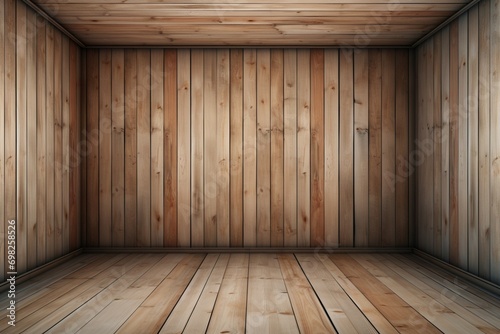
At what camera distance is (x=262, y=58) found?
4.01m

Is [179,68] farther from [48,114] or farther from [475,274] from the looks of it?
[475,274]

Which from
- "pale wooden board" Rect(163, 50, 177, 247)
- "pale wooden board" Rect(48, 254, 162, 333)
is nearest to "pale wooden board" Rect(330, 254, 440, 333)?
"pale wooden board" Rect(48, 254, 162, 333)

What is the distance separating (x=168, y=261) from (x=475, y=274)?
2335 mm

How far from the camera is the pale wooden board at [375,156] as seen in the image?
400 centimetres

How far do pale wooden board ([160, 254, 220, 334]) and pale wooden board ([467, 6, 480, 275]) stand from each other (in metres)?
1.86

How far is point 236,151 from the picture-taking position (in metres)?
3.98

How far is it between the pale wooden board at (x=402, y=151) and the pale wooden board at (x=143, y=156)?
232cm

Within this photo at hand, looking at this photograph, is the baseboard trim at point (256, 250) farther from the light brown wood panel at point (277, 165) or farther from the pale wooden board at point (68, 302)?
the pale wooden board at point (68, 302)

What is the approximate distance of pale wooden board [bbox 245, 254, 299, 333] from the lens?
6.79ft

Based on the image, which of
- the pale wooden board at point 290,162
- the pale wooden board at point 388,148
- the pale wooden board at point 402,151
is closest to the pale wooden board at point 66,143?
the pale wooden board at point 290,162

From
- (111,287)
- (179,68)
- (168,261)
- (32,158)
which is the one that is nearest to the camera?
(111,287)

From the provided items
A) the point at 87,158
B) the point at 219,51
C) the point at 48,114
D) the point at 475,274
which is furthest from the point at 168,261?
the point at 475,274

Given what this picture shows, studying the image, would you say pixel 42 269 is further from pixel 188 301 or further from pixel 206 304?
pixel 206 304

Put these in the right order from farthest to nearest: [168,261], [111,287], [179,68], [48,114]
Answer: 1. [179,68]
2. [168,261]
3. [48,114]
4. [111,287]
